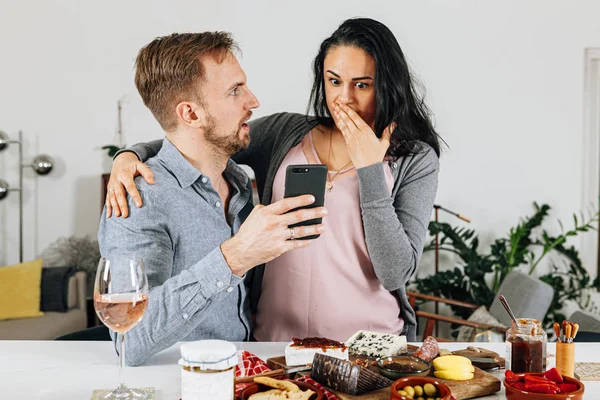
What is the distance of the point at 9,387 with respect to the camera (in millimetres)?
1446

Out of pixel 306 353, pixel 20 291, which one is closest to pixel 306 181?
pixel 306 353

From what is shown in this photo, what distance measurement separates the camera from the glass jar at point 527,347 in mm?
1422

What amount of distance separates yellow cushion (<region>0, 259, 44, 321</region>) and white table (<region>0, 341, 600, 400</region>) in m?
3.12

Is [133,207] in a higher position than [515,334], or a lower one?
higher

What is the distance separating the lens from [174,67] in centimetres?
184

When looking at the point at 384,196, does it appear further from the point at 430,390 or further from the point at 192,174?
the point at 430,390

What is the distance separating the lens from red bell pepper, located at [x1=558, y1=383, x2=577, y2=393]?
126 cm

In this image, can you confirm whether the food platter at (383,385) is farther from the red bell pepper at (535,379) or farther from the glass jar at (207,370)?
the glass jar at (207,370)

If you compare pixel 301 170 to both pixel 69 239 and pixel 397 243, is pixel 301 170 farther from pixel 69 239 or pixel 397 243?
pixel 69 239

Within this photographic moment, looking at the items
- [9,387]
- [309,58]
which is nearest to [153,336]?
[9,387]

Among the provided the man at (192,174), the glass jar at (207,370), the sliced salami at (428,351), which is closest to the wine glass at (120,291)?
the glass jar at (207,370)

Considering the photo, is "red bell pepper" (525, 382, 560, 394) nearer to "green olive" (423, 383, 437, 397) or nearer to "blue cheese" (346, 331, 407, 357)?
"green olive" (423, 383, 437, 397)

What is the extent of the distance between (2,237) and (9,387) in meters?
4.29

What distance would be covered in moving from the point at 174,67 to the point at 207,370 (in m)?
0.98
